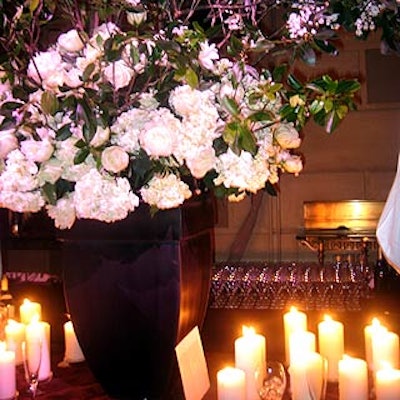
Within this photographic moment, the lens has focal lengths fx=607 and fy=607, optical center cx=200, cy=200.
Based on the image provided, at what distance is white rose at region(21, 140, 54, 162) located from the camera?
921mm

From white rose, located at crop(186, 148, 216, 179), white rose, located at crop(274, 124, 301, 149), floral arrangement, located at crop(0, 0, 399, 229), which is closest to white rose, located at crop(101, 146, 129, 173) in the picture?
floral arrangement, located at crop(0, 0, 399, 229)

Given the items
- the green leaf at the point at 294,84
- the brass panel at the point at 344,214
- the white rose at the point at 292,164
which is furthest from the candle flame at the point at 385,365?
the brass panel at the point at 344,214

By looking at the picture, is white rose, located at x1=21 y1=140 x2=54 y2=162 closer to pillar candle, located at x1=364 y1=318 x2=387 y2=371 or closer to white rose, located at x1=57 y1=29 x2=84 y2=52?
white rose, located at x1=57 y1=29 x2=84 y2=52

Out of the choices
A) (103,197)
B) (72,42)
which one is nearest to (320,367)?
(103,197)

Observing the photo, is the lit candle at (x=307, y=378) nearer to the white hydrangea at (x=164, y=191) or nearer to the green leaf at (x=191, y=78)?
the white hydrangea at (x=164, y=191)

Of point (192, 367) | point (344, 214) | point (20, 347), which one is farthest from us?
point (344, 214)

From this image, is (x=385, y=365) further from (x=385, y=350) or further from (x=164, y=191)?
(x=164, y=191)

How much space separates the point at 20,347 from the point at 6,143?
0.56m

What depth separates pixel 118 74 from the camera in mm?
896

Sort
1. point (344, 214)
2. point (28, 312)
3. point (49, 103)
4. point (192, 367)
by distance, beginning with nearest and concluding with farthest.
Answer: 1. point (49, 103)
2. point (192, 367)
3. point (28, 312)
4. point (344, 214)

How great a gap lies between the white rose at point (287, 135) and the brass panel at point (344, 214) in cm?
335

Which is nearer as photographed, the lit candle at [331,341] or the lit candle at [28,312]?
the lit candle at [331,341]

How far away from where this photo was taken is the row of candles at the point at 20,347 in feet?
3.65

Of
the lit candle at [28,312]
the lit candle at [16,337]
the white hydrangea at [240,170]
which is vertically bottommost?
the lit candle at [16,337]
